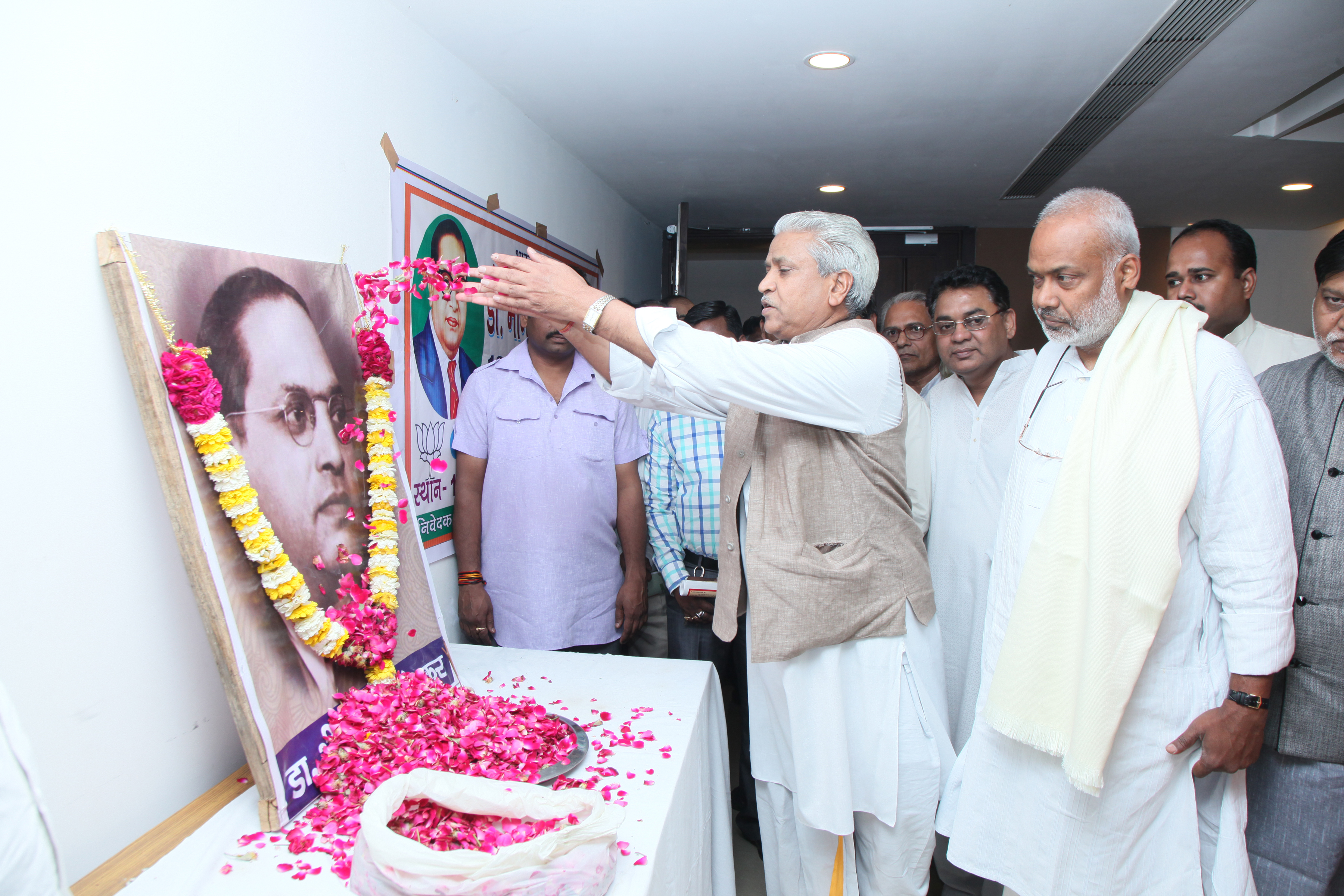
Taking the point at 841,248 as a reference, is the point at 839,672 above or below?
below

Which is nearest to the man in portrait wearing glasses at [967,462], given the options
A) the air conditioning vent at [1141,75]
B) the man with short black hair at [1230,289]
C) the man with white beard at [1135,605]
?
the man with short black hair at [1230,289]

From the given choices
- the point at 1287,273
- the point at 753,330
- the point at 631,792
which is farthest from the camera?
the point at 1287,273

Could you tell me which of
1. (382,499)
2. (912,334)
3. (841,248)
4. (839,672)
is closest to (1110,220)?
(841,248)

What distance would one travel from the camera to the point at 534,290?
1.55 meters

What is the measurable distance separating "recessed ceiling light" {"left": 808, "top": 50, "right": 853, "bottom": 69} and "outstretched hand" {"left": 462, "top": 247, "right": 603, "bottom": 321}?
153 centimetres

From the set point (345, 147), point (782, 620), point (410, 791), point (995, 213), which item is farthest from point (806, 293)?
point (995, 213)

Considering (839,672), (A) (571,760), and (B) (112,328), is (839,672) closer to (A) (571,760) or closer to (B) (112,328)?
(A) (571,760)

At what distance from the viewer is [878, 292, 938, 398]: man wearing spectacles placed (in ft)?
10.2

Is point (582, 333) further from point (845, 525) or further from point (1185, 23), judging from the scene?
point (1185, 23)

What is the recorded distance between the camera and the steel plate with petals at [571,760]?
143cm

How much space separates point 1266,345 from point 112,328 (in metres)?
2.89

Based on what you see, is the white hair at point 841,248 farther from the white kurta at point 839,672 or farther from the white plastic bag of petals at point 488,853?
the white plastic bag of petals at point 488,853

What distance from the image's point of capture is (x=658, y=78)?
2.75 m

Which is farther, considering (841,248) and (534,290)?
Answer: (841,248)
